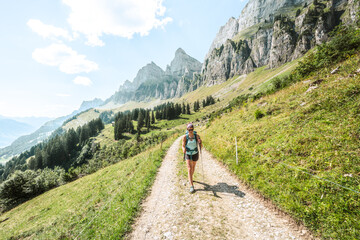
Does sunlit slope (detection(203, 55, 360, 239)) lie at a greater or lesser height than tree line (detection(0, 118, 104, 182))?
greater

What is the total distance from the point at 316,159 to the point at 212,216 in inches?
217

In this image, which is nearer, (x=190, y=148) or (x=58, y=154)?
(x=190, y=148)

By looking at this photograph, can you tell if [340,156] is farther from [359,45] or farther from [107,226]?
[359,45]

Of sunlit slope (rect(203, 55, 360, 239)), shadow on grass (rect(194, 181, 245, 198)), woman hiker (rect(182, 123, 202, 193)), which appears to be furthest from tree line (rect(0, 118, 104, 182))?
sunlit slope (rect(203, 55, 360, 239))

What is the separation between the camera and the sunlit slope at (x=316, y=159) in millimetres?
4551

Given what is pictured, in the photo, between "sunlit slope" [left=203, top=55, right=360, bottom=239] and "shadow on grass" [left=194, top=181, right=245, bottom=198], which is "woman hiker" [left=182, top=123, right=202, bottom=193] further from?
"sunlit slope" [left=203, top=55, right=360, bottom=239]

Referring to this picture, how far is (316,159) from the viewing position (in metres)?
6.32

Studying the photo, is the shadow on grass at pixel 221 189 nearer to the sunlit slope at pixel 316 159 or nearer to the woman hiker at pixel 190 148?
the sunlit slope at pixel 316 159

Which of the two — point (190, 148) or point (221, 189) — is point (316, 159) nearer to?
point (221, 189)

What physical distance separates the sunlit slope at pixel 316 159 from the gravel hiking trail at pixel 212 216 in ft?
2.17

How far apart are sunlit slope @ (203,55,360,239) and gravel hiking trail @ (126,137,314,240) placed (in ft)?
2.17

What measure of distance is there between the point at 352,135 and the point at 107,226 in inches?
487

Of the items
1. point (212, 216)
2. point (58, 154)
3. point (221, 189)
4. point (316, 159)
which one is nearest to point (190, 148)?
point (221, 189)

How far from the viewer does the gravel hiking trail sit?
4.94 meters
